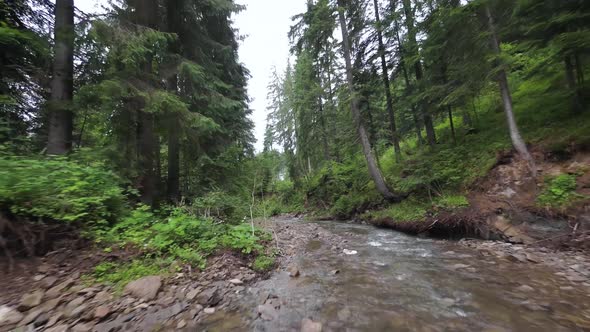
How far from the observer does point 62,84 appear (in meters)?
6.00

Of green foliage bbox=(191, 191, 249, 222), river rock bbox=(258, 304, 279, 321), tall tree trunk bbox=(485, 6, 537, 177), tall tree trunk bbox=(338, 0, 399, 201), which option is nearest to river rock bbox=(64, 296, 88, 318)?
river rock bbox=(258, 304, 279, 321)

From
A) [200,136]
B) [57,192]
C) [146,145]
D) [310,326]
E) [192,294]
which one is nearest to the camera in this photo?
[310,326]

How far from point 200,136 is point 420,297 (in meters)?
8.09

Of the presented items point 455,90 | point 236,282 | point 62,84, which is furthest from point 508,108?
point 62,84

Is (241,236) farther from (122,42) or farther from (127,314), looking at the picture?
(122,42)

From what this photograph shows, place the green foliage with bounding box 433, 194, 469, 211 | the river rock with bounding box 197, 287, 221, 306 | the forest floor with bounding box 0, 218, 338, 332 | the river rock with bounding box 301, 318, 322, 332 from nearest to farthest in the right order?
the forest floor with bounding box 0, 218, 338, 332 → the river rock with bounding box 301, 318, 322, 332 → the river rock with bounding box 197, 287, 221, 306 → the green foliage with bounding box 433, 194, 469, 211

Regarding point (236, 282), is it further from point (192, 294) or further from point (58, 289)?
point (58, 289)

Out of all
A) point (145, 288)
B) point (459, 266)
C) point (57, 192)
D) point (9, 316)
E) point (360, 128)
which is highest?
point (360, 128)

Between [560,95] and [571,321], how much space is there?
10.5 meters

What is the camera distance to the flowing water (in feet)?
10.0

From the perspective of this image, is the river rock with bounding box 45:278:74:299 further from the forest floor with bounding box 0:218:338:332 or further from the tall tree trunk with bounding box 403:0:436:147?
the tall tree trunk with bounding box 403:0:436:147

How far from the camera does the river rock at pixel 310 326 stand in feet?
9.87

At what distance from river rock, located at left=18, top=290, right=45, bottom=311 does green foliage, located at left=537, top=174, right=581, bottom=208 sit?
10.1 metres

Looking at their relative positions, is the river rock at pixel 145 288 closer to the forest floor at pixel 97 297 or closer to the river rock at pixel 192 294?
the forest floor at pixel 97 297
